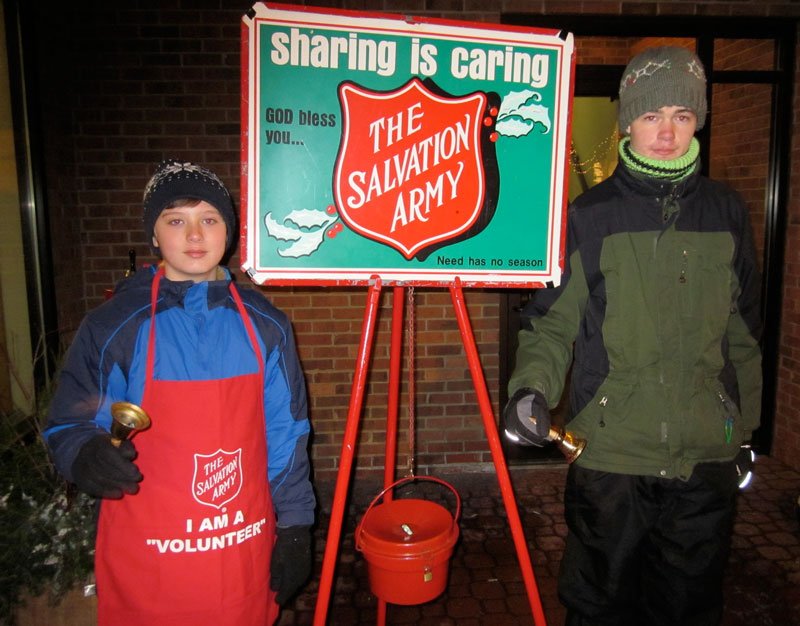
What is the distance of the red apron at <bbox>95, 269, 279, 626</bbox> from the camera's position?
1.54 meters

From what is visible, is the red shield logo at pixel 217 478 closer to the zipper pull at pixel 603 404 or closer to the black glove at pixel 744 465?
the zipper pull at pixel 603 404

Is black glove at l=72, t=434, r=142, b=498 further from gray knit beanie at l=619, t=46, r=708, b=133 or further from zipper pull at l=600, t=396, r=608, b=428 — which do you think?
gray knit beanie at l=619, t=46, r=708, b=133

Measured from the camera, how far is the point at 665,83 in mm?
1749

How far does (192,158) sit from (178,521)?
2.65 metres

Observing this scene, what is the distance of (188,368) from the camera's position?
1.58 metres

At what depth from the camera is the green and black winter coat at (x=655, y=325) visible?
1802mm

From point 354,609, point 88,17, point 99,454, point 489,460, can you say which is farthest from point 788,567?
point 88,17

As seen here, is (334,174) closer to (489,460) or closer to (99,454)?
(99,454)

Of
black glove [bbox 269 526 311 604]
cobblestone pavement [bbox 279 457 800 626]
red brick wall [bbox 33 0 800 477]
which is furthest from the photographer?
red brick wall [bbox 33 0 800 477]

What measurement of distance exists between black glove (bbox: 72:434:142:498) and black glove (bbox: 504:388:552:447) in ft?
3.59

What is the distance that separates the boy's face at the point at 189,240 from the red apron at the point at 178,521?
12 cm

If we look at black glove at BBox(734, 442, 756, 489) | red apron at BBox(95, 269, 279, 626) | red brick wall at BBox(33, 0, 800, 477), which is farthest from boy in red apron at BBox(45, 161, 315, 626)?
red brick wall at BBox(33, 0, 800, 477)

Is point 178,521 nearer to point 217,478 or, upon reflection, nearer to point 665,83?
point 217,478

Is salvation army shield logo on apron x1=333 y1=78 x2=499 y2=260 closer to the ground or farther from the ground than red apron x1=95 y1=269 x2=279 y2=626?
→ farther from the ground
